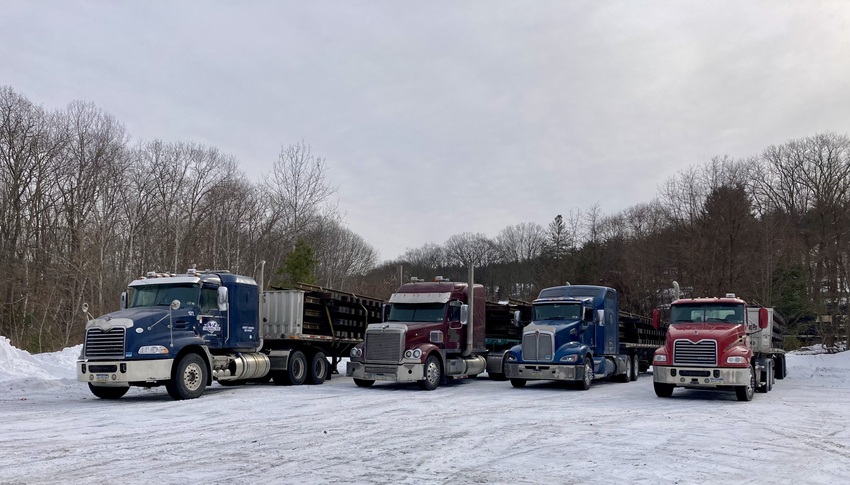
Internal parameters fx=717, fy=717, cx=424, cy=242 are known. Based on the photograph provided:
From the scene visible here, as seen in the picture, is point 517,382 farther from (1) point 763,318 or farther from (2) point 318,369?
(1) point 763,318

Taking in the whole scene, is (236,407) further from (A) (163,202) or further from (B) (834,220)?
(B) (834,220)

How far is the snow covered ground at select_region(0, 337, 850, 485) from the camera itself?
833 cm

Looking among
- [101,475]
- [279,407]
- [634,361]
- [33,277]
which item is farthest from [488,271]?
[101,475]

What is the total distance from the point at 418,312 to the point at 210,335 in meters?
5.97

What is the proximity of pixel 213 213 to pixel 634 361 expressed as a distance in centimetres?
3306

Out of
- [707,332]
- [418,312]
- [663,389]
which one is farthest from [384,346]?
[707,332]

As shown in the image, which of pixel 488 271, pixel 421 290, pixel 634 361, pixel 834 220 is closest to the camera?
pixel 421 290

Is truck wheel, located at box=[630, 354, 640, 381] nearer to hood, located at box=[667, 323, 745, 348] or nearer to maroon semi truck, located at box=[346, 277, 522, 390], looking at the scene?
maroon semi truck, located at box=[346, 277, 522, 390]

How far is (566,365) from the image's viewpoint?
64.6ft

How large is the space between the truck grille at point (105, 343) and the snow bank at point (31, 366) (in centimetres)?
501

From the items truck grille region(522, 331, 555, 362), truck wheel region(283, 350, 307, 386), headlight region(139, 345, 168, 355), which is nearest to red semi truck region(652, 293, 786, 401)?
truck grille region(522, 331, 555, 362)

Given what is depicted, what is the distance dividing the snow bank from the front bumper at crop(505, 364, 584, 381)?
42.8 ft

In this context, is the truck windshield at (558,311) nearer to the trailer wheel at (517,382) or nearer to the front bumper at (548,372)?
the front bumper at (548,372)

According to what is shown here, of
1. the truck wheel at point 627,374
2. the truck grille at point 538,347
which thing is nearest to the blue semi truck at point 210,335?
the truck grille at point 538,347
